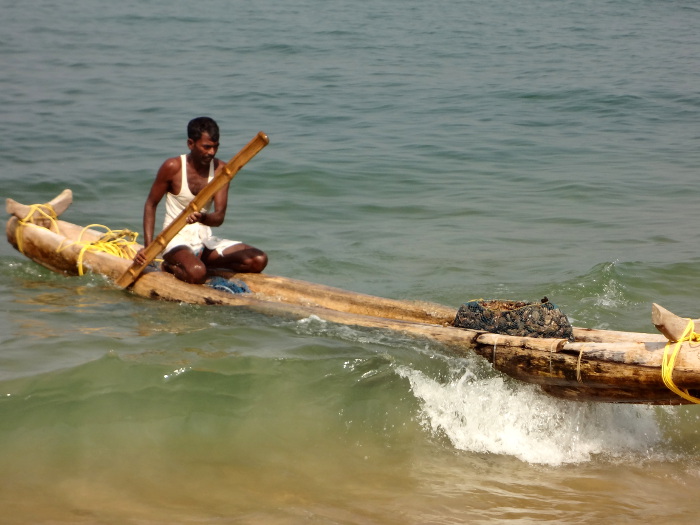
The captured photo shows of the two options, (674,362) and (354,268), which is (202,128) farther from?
(674,362)

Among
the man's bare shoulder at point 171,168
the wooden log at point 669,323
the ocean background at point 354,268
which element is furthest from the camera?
the man's bare shoulder at point 171,168

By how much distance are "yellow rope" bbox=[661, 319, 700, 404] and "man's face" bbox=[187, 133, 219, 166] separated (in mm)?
3257

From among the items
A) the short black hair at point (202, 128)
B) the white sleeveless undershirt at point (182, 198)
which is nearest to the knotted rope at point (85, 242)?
the white sleeveless undershirt at point (182, 198)

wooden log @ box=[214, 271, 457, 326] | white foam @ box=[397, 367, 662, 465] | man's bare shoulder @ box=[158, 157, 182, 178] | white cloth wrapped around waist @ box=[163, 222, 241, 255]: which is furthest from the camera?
white cloth wrapped around waist @ box=[163, 222, 241, 255]

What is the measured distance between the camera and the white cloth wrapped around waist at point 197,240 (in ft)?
20.4

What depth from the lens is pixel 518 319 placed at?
4.62m

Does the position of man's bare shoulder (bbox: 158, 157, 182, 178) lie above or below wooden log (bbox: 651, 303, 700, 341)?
above

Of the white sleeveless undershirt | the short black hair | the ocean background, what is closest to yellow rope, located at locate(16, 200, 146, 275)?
the ocean background

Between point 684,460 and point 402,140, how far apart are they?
930 cm

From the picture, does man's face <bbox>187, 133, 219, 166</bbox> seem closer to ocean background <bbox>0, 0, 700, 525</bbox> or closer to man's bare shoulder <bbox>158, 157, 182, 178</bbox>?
man's bare shoulder <bbox>158, 157, 182, 178</bbox>

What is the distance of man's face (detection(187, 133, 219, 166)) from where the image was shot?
5836 mm

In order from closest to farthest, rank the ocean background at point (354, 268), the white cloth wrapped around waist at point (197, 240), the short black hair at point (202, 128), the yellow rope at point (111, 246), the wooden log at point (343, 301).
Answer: the ocean background at point (354, 268)
the wooden log at point (343, 301)
the short black hair at point (202, 128)
the white cloth wrapped around waist at point (197, 240)
the yellow rope at point (111, 246)

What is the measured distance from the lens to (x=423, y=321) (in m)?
5.36

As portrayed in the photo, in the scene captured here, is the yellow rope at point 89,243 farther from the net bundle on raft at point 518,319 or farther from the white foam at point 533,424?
the white foam at point 533,424
